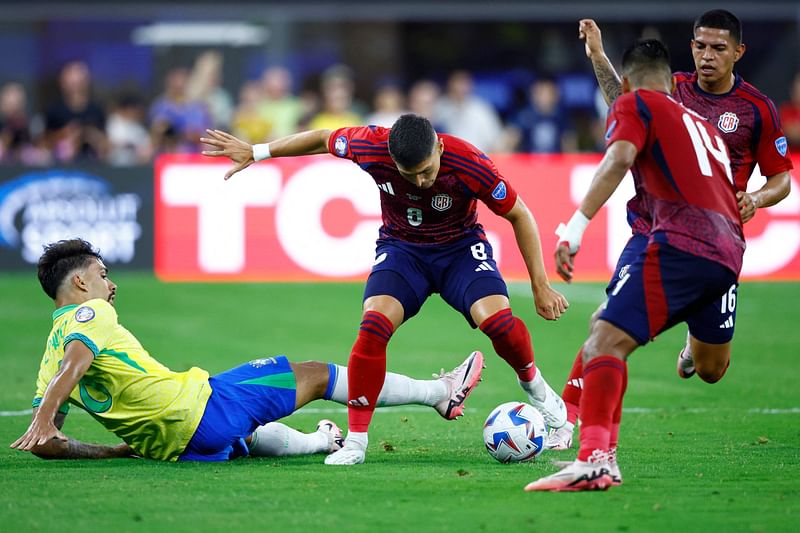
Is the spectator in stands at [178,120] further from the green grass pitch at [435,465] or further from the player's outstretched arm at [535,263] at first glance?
the player's outstretched arm at [535,263]

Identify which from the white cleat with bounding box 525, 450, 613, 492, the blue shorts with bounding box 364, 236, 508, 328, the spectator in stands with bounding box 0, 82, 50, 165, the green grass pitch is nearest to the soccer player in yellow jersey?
the green grass pitch

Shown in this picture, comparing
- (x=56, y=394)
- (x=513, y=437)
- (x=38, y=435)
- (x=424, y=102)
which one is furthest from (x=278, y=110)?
(x=38, y=435)

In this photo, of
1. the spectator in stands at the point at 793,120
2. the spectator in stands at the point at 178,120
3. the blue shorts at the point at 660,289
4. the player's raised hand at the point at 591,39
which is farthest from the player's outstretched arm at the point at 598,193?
the spectator in stands at the point at 793,120

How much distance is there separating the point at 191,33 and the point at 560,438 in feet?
45.5

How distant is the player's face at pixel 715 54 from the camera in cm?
735

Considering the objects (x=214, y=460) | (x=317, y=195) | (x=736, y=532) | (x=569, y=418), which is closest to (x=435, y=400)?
(x=569, y=418)

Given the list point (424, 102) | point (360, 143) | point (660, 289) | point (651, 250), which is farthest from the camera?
point (424, 102)

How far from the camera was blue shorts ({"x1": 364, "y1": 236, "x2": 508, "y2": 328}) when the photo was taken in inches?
275

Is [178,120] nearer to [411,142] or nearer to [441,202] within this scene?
[441,202]

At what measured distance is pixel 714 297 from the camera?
5.96 meters

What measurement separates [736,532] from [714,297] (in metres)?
1.26

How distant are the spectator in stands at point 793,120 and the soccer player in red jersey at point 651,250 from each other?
12.4 m

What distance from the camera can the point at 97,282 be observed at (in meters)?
6.70

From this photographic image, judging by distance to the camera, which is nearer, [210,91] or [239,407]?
[239,407]
